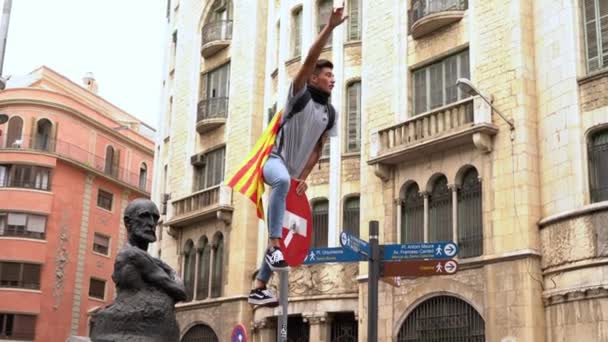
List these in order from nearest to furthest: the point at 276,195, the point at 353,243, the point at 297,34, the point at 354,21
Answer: the point at 276,195 < the point at 353,243 < the point at 354,21 < the point at 297,34

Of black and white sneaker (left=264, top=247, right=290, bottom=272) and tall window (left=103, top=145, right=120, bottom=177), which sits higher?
tall window (left=103, top=145, right=120, bottom=177)

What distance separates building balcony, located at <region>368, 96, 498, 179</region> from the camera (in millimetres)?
23247

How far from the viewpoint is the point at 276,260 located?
23.9ft

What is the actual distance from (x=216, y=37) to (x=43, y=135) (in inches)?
757

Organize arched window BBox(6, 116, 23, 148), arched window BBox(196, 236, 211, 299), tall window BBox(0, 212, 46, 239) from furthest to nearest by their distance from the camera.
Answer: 1. arched window BBox(6, 116, 23, 148)
2. tall window BBox(0, 212, 46, 239)
3. arched window BBox(196, 236, 211, 299)

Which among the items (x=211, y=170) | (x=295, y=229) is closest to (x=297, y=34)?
(x=211, y=170)

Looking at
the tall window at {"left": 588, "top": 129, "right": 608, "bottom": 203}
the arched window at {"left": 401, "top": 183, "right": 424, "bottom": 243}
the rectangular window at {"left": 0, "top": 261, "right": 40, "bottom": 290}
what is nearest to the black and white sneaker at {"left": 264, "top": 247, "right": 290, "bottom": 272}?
the tall window at {"left": 588, "top": 129, "right": 608, "bottom": 203}

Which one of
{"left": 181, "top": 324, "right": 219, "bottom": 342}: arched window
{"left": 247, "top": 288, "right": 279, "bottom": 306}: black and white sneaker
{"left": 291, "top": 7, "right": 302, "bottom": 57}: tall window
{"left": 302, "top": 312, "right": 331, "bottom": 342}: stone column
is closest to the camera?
{"left": 247, "top": 288, "right": 279, "bottom": 306}: black and white sneaker

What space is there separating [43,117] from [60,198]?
515 cm

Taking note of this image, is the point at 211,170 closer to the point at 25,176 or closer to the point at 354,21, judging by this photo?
the point at 354,21

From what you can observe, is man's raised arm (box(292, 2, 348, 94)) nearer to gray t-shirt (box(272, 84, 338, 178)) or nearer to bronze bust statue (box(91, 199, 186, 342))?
gray t-shirt (box(272, 84, 338, 178))

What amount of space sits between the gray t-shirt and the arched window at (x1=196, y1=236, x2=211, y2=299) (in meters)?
27.2

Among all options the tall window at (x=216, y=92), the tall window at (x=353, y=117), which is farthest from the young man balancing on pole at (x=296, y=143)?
the tall window at (x=216, y=92)

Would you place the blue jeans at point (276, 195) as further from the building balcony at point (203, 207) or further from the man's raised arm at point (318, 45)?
the building balcony at point (203, 207)
